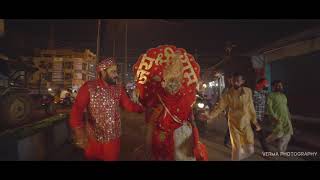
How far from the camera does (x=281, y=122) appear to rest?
5.83m

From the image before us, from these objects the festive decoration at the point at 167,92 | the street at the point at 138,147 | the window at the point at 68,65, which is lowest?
the street at the point at 138,147

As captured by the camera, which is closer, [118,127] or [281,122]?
[118,127]

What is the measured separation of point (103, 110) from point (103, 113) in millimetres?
51

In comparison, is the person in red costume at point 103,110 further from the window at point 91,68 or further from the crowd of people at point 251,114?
the crowd of people at point 251,114

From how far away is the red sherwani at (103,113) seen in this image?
5.11 meters

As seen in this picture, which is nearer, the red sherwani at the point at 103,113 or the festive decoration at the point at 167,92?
the red sherwani at the point at 103,113

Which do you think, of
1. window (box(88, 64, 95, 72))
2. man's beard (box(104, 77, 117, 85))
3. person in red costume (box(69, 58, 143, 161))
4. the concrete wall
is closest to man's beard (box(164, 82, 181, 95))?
person in red costume (box(69, 58, 143, 161))

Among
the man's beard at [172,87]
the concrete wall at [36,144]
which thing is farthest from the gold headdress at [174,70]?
the concrete wall at [36,144]

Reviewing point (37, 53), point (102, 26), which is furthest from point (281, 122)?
point (37, 53)

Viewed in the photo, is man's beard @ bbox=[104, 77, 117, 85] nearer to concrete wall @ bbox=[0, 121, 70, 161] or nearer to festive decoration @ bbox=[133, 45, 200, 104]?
festive decoration @ bbox=[133, 45, 200, 104]

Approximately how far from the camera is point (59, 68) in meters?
6.00
